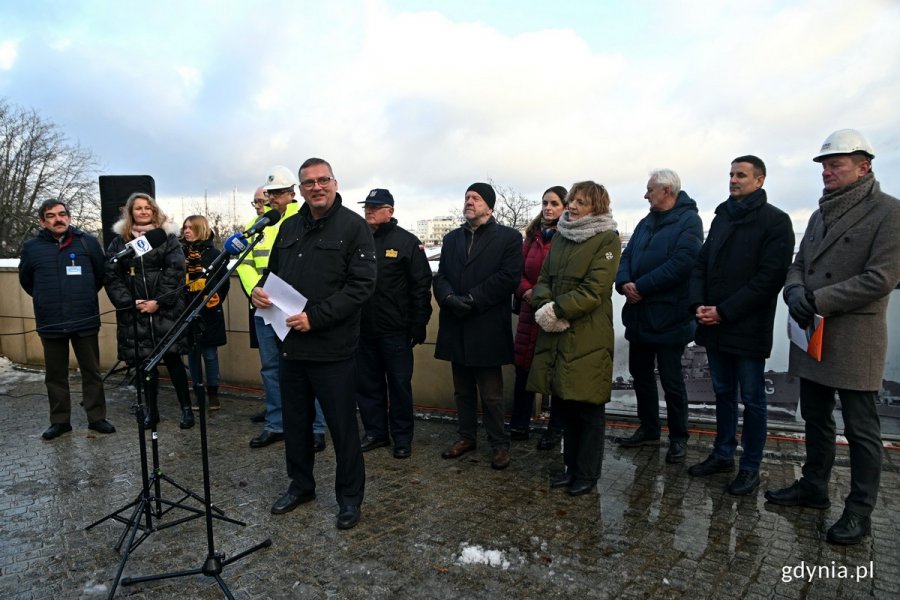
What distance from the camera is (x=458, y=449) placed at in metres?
5.06

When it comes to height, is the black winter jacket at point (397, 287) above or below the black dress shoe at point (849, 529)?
above

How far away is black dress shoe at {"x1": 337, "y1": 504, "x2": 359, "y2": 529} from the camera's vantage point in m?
3.74

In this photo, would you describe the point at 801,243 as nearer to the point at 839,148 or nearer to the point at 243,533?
the point at 839,148

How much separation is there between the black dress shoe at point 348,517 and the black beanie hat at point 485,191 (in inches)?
102

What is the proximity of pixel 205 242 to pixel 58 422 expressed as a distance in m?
2.32

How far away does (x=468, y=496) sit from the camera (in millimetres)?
4238

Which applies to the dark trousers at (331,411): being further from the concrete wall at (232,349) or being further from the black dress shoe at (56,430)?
the black dress shoe at (56,430)

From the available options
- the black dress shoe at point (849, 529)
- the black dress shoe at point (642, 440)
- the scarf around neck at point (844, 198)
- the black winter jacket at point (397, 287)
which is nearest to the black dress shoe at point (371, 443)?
the black winter jacket at point (397, 287)

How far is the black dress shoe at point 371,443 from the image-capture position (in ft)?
17.1

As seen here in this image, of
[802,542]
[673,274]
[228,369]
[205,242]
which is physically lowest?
[802,542]

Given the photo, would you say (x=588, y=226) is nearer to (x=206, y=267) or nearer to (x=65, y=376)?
(x=206, y=267)

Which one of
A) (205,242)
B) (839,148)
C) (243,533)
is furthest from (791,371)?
(205,242)

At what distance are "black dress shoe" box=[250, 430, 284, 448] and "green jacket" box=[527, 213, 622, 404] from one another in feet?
8.51

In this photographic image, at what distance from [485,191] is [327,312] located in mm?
1971
